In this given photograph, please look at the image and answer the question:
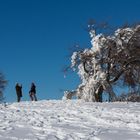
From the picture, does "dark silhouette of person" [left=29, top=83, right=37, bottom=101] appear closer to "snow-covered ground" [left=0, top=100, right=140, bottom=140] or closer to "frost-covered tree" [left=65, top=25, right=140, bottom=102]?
"frost-covered tree" [left=65, top=25, right=140, bottom=102]

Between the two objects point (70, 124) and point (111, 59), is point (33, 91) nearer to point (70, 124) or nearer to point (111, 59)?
point (111, 59)

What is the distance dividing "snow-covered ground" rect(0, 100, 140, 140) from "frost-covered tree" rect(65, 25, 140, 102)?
14.1 meters

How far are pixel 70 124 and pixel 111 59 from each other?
19934mm

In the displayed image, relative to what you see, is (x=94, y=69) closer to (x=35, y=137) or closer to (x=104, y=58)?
(x=104, y=58)

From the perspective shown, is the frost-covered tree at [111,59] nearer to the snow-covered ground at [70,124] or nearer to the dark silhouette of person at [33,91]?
the dark silhouette of person at [33,91]

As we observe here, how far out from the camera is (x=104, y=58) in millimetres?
39500

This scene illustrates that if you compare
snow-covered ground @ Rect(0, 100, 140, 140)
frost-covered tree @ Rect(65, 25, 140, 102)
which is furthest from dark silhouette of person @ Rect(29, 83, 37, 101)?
snow-covered ground @ Rect(0, 100, 140, 140)

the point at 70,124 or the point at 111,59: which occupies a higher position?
the point at 111,59

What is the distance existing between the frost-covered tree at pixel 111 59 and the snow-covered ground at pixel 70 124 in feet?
46.4

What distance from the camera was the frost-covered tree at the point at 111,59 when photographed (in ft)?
128

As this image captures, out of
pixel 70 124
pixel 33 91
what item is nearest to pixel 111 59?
pixel 33 91

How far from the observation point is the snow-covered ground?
656 inches

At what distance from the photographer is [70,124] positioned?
63.8 feet

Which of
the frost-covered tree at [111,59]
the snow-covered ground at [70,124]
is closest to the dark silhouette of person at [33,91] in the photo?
Answer: the frost-covered tree at [111,59]
